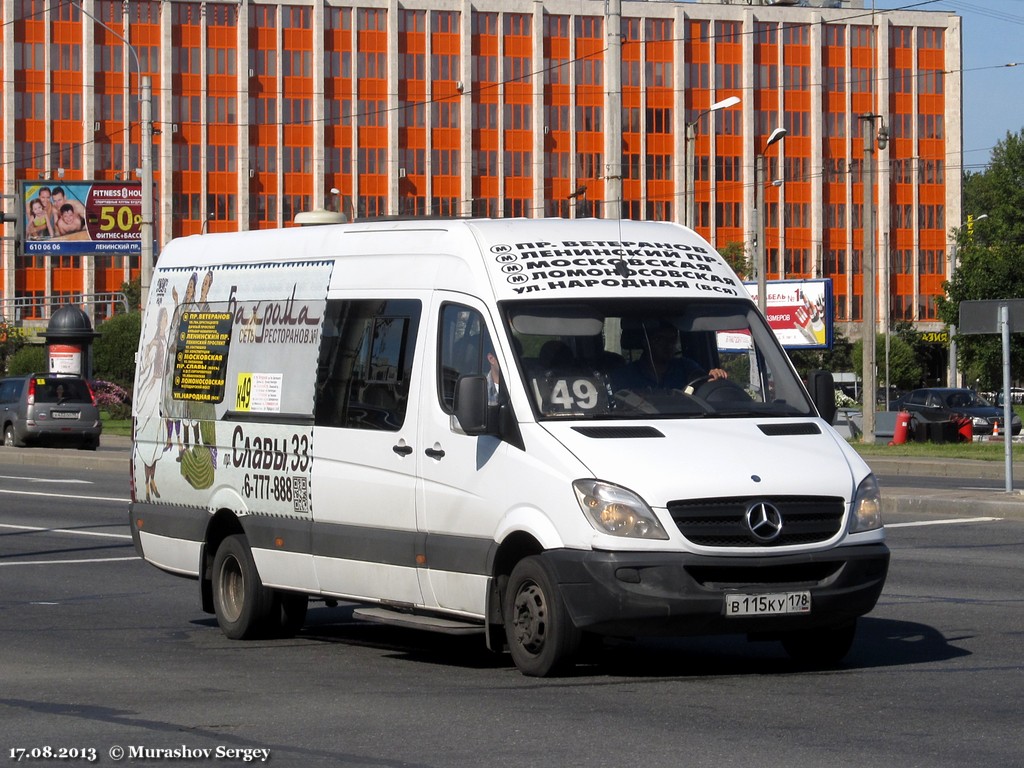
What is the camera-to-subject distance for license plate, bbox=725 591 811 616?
8539mm

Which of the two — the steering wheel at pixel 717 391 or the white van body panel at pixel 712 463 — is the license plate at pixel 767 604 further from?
the steering wheel at pixel 717 391

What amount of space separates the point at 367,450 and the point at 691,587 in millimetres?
2305

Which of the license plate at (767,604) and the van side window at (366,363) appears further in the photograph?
the van side window at (366,363)

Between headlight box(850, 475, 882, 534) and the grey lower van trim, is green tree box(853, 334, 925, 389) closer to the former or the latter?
the grey lower van trim

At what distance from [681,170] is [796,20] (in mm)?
12033

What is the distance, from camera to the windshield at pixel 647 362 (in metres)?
9.16

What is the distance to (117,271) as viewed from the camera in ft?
362

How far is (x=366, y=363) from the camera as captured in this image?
1013cm

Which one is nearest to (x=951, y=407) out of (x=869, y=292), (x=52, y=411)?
(x=869, y=292)

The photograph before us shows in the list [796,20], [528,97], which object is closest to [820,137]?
[796,20]

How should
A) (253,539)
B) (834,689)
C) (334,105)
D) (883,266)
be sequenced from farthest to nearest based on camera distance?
1. (883,266)
2. (334,105)
3. (253,539)
4. (834,689)

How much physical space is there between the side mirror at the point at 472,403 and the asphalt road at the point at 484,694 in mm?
1305

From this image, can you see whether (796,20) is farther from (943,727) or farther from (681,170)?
(943,727)

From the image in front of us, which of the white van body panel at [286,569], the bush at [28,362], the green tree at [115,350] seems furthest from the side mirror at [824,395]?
the green tree at [115,350]
